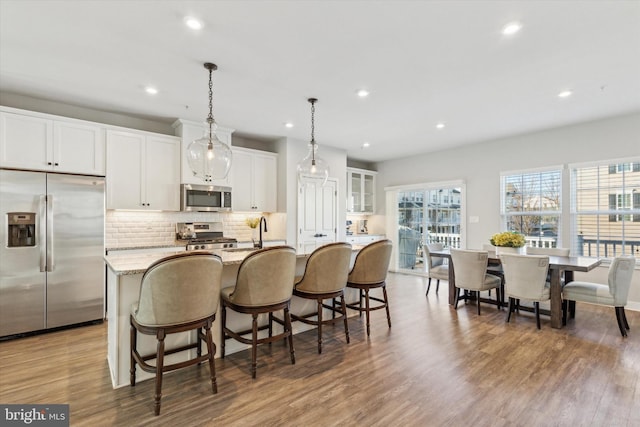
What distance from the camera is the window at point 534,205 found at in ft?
17.0

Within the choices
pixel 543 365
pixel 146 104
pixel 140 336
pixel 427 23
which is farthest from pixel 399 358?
pixel 146 104

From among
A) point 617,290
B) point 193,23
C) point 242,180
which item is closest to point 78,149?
point 242,180

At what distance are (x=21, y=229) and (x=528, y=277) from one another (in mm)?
5670

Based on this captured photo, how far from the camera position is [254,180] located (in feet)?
18.1

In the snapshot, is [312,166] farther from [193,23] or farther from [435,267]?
[435,267]

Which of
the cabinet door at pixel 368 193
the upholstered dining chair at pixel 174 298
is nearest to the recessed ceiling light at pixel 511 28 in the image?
the upholstered dining chair at pixel 174 298

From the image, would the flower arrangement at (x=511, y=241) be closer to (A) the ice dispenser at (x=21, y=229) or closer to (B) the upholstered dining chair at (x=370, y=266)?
(B) the upholstered dining chair at (x=370, y=266)

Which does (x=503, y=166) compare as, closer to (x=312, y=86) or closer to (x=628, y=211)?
(x=628, y=211)

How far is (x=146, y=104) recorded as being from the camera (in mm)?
4043

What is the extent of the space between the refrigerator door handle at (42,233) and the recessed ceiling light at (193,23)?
2.68 metres

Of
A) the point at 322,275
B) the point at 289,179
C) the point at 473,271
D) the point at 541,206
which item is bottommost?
the point at 473,271

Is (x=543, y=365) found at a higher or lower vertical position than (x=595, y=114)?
lower

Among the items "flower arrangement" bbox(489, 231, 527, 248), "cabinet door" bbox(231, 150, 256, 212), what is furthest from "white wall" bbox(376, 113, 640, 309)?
"cabinet door" bbox(231, 150, 256, 212)

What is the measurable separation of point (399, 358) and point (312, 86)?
2894mm
